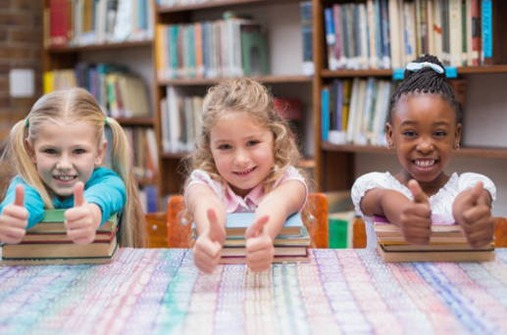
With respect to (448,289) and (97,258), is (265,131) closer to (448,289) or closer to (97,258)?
(97,258)

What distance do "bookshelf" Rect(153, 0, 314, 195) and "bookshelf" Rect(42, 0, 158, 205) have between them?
0.11 metres

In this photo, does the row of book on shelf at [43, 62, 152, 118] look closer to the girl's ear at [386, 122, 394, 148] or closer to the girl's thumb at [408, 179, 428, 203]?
the girl's ear at [386, 122, 394, 148]

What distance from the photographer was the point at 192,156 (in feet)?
5.82

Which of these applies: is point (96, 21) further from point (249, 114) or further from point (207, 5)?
point (249, 114)

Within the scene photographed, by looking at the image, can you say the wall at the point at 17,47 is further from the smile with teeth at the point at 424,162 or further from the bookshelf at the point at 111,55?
the smile with teeth at the point at 424,162

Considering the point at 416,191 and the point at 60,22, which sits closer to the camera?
the point at 416,191

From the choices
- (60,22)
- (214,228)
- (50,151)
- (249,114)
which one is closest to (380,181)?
(249,114)

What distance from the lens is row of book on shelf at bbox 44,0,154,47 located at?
4.15 m

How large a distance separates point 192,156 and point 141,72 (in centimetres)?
297

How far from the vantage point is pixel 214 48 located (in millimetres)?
3768

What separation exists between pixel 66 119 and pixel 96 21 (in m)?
3.04

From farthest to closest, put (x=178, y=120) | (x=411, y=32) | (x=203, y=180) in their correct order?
(x=178, y=120) → (x=411, y=32) → (x=203, y=180)

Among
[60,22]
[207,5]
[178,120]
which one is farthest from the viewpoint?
[60,22]

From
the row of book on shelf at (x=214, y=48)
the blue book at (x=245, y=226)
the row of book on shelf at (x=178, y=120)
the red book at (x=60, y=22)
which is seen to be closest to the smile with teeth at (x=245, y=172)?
the blue book at (x=245, y=226)
